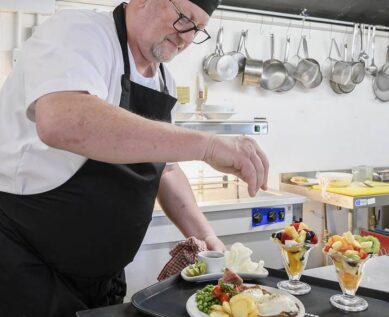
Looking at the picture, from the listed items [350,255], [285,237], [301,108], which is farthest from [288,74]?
[350,255]

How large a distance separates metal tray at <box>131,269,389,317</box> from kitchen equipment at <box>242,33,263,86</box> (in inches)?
84.6

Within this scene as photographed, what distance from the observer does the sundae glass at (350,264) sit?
2.96 feet

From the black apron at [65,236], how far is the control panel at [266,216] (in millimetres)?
1373

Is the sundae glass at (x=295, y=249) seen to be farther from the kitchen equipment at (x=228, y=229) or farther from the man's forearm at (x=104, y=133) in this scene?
the kitchen equipment at (x=228, y=229)

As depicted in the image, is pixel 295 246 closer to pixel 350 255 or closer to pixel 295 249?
pixel 295 249

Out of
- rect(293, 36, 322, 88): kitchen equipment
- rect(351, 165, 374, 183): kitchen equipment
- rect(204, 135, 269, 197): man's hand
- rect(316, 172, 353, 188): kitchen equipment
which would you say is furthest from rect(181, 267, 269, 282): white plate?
rect(351, 165, 374, 183): kitchen equipment

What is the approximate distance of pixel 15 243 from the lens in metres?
1.02

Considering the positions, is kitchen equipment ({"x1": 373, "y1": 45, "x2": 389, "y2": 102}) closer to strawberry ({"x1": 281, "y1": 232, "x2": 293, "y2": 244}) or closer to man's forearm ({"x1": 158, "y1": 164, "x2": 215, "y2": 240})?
man's forearm ({"x1": 158, "y1": 164, "x2": 215, "y2": 240})

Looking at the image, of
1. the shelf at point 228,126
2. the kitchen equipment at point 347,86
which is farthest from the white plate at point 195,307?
the kitchen equipment at point 347,86

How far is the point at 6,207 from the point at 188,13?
2.28 feet

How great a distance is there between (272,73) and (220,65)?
18.4 inches

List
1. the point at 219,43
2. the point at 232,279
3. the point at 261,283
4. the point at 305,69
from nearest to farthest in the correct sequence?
the point at 232,279, the point at 261,283, the point at 219,43, the point at 305,69

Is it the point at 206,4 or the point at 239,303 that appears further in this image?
the point at 206,4

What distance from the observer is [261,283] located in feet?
3.39
